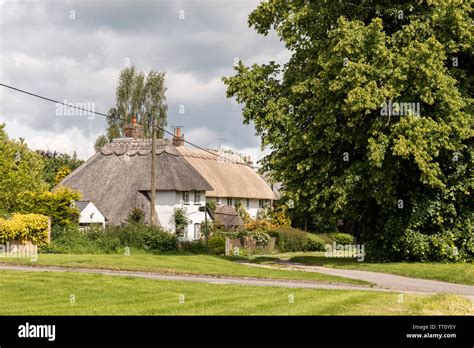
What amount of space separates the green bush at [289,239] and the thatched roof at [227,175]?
1043 cm

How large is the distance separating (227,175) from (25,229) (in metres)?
34.6

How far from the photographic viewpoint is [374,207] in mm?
29531

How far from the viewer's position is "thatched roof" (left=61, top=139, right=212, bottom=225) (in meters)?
52.1

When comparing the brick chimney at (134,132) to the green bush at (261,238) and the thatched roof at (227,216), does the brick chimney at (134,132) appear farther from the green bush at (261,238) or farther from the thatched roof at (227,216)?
the green bush at (261,238)

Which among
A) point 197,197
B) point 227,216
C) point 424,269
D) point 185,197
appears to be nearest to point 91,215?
point 185,197

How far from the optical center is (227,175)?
218 feet

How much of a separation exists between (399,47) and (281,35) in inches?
238

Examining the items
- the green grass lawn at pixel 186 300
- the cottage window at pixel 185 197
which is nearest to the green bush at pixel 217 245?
the cottage window at pixel 185 197

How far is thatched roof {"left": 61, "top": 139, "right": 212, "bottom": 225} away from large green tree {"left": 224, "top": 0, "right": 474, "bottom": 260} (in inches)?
929

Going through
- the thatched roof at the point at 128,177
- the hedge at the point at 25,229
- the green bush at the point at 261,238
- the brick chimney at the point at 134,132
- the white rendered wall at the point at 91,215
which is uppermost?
the brick chimney at the point at 134,132

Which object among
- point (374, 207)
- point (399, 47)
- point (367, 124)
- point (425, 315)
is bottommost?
point (425, 315)

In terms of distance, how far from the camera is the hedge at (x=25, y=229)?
108ft
